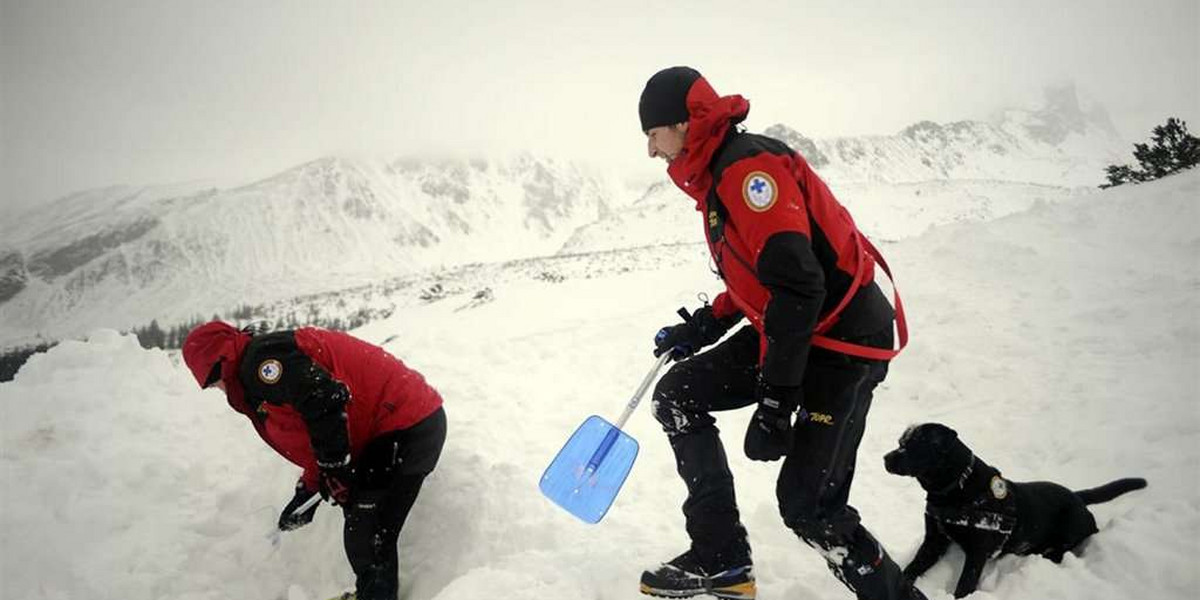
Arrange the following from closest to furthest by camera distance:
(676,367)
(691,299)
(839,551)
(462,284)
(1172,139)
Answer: (839,551)
(676,367)
(691,299)
(1172,139)
(462,284)

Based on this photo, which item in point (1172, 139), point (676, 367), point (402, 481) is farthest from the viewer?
point (1172, 139)

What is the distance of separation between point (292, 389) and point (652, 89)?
235cm

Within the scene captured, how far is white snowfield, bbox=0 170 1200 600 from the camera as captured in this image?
291 cm

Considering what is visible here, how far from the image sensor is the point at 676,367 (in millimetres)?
2754

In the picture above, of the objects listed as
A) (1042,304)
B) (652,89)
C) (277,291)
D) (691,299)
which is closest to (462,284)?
(691,299)

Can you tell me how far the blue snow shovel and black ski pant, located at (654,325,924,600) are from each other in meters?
0.47

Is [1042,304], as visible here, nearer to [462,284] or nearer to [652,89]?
[652,89]

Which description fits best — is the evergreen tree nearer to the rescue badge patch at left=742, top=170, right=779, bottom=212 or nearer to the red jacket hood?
the rescue badge patch at left=742, top=170, right=779, bottom=212

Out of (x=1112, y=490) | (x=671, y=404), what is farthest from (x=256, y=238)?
(x=1112, y=490)

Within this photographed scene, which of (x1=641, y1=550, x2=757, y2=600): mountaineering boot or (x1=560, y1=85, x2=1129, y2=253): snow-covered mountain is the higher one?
(x1=641, y1=550, x2=757, y2=600): mountaineering boot

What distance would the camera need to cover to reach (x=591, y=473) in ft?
10.2

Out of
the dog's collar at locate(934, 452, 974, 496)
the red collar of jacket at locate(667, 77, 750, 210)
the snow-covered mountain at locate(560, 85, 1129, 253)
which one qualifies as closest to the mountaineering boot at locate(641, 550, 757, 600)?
the dog's collar at locate(934, 452, 974, 496)

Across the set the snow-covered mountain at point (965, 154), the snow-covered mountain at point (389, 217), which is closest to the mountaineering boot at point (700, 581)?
the snow-covered mountain at point (389, 217)

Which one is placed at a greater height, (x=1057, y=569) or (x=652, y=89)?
(x=652, y=89)
